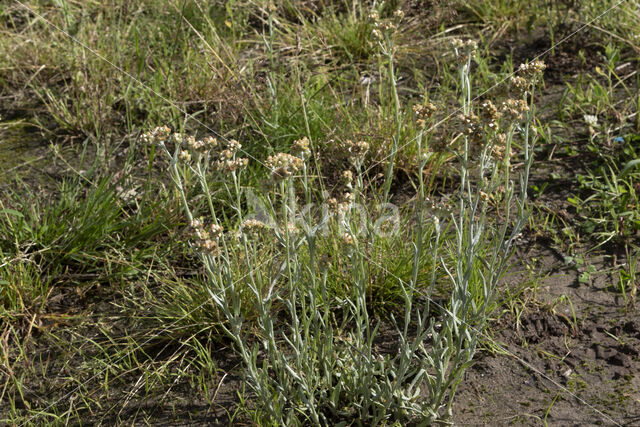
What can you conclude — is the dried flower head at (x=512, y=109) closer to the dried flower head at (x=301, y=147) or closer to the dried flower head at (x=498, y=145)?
the dried flower head at (x=498, y=145)

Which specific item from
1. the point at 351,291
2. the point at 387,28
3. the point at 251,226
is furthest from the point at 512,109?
the point at 351,291

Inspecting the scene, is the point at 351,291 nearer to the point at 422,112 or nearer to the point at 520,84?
the point at 422,112

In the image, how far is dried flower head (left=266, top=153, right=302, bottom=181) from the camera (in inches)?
64.2

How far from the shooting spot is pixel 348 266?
8.67 ft

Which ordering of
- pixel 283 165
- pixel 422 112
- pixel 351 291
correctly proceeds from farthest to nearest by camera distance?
pixel 351 291 < pixel 422 112 < pixel 283 165

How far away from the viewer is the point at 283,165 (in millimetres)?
1643

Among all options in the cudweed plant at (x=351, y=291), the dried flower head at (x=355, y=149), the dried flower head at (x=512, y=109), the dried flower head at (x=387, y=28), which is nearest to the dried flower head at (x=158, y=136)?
the cudweed plant at (x=351, y=291)

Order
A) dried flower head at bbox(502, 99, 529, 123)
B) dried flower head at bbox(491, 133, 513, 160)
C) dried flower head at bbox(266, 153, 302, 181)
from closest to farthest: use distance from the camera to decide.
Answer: dried flower head at bbox(266, 153, 302, 181) < dried flower head at bbox(502, 99, 529, 123) < dried flower head at bbox(491, 133, 513, 160)

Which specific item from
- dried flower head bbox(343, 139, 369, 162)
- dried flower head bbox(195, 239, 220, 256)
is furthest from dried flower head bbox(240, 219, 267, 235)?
dried flower head bbox(343, 139, 369, 162)

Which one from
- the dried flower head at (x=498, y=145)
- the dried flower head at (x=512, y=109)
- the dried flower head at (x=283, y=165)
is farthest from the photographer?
the dried flower head at (x=498, y=145)

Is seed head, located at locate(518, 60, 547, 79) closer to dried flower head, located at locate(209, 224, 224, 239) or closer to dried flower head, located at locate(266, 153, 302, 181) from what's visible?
dried flower head, located at locate(266, 153, 302, 181)

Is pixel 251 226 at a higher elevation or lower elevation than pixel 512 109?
lower

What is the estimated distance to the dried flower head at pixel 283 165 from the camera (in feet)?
5.35

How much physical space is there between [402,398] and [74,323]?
139 cm
